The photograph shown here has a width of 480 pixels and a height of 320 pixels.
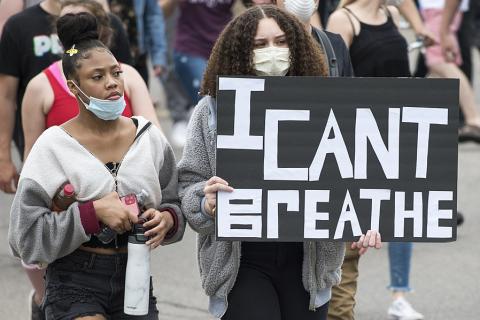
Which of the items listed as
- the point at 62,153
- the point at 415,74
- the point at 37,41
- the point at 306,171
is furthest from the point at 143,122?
the point at 415,74

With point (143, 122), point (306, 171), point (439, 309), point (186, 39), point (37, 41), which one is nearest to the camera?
point (306, 171)

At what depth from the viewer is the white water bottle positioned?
175 inches

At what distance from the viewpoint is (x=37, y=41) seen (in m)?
6.17

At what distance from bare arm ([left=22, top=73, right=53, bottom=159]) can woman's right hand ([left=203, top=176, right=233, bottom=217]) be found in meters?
1.33

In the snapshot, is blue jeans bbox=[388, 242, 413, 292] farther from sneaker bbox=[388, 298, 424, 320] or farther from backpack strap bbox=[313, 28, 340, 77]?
backpack strap bbox=[313, 28, 340, 77]

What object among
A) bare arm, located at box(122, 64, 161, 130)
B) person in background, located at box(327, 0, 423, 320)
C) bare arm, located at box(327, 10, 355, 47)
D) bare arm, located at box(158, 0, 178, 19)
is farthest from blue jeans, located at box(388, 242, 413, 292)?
bare arm, located at box(158, 0, 178, 19)

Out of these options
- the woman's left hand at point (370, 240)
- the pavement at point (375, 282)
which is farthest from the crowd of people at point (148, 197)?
the pavement at point (375, 282)

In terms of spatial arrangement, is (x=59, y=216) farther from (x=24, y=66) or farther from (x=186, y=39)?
(x=186, y=39)

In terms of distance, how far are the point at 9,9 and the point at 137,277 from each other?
2808 mm

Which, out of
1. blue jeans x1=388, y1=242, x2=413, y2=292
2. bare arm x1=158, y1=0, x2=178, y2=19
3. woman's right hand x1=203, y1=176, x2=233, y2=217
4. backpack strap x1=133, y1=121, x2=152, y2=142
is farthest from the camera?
bare arm x1=158, y1=0, x2=178, y2=19

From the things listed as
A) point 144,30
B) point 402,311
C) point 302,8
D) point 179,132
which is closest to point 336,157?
point 302,8

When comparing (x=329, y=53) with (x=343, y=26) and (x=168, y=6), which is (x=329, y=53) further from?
(x=168, y=6)

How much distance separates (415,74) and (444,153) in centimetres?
690

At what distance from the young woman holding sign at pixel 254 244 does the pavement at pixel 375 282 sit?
99.0 inches
